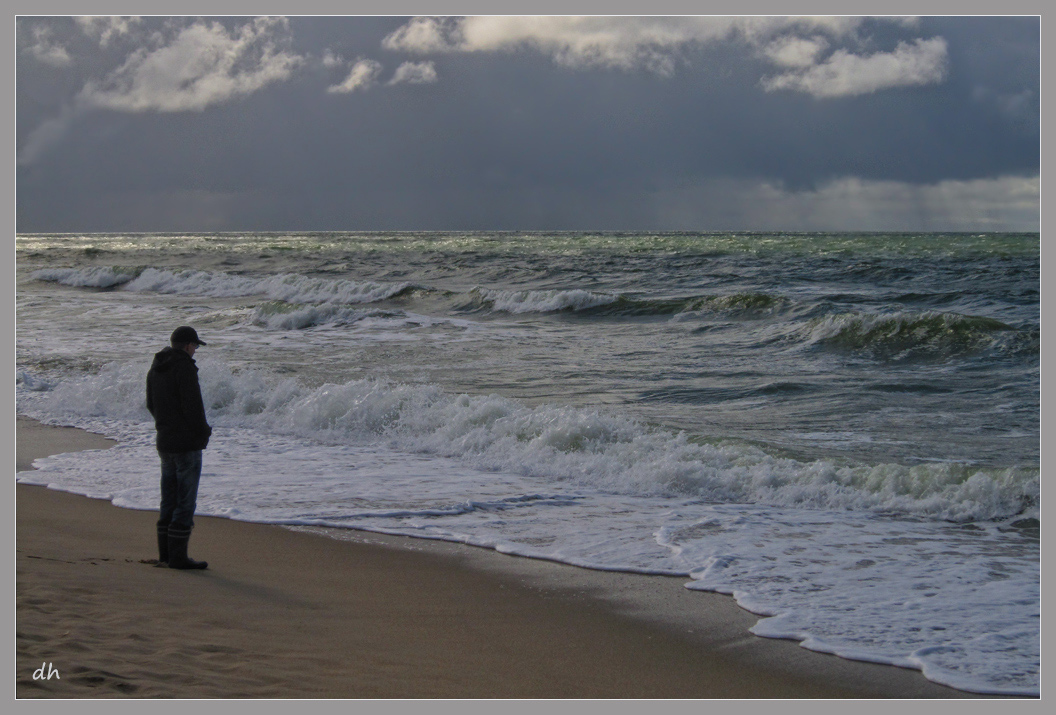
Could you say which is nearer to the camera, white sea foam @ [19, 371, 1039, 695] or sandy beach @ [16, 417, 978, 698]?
sandy beach @ [16, 417, 978, 698]

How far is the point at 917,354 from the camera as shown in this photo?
48.0ft

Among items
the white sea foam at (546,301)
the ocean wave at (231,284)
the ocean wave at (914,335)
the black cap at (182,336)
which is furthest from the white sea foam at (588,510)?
the ocean wave at (231,284)

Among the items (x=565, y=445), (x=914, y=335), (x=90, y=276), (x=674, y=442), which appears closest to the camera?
(x=674, y=442)

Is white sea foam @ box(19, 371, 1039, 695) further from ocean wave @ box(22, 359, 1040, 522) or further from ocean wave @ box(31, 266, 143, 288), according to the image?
ocean wave @ box(31, 266, 143, 288)

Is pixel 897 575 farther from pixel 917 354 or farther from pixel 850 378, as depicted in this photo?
pixel 917 354

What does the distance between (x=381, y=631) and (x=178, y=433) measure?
2.04 meters

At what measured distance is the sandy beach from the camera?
398cm

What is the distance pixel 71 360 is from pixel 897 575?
14028 millimetres

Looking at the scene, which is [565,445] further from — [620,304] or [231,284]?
[231,284]

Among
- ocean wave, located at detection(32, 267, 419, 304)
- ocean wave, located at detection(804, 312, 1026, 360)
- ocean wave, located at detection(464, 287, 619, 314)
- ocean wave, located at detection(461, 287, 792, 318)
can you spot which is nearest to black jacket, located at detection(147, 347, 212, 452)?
ocean wave, located at detection(804, 312, 1026, 360)

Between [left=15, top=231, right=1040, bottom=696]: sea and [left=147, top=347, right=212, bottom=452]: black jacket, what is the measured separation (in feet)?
4.86

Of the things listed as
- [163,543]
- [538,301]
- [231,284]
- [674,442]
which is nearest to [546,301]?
[538,301]

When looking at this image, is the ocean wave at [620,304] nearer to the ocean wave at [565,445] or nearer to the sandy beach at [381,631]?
the ocean wave at [565,445]

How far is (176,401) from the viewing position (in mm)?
5762
